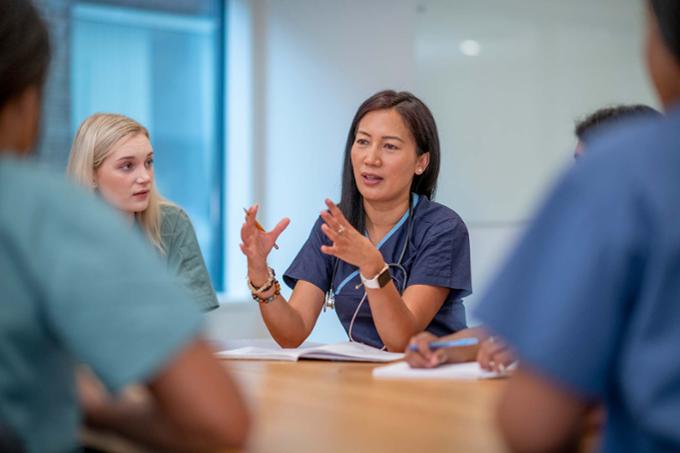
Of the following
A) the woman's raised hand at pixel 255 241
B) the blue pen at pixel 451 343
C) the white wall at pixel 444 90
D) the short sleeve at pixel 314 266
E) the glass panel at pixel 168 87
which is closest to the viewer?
the blue pen at pixel 451 343

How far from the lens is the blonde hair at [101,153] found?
10.6ft

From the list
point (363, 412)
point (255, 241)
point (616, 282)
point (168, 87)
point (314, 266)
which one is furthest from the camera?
point (168, 87)

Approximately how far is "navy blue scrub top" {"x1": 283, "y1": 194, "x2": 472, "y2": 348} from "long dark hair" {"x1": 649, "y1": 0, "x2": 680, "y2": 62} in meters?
1.92

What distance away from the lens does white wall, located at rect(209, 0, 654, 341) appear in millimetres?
5070

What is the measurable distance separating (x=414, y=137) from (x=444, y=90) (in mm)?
1982

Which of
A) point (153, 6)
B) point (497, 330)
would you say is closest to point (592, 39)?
point (153, 6)

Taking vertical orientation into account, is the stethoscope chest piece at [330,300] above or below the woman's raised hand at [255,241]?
below

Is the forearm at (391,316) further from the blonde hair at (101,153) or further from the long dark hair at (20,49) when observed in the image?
the long dark hair at (20,49)

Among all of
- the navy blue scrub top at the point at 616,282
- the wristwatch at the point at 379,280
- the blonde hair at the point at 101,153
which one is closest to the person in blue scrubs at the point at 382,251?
the wristwatch at the point at 379,280

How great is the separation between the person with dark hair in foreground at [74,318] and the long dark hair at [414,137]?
215cm

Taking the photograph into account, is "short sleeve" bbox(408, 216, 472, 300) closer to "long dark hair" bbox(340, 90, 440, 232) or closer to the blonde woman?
"long dark hair" bbox(340, 90, 440, 232)

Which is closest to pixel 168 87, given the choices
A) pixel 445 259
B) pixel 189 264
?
pixel 189 264

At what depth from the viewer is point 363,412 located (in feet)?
5.20

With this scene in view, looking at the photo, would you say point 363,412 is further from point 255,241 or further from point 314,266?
point 314,266
